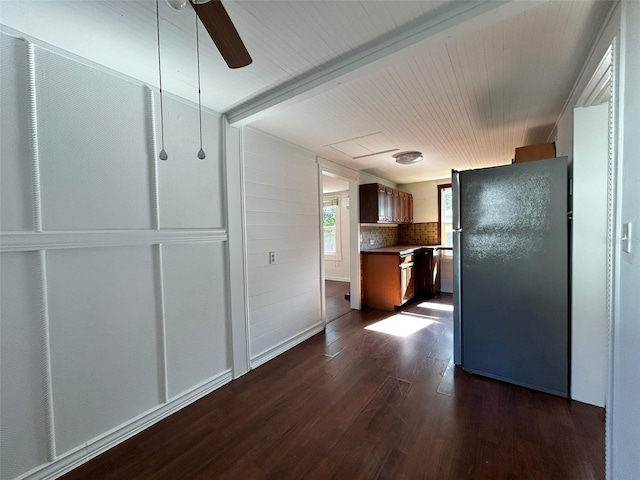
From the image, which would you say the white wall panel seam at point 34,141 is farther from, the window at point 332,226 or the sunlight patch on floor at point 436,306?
the window at point 332,226

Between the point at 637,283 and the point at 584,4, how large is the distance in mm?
1349

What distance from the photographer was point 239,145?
259 centimetres

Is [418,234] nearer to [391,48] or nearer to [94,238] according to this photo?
[391,48]

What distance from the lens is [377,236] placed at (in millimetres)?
5379

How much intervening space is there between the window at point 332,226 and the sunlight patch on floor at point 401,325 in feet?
10.6

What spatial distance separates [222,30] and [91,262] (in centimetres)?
152

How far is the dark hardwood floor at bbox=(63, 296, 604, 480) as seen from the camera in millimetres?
1521

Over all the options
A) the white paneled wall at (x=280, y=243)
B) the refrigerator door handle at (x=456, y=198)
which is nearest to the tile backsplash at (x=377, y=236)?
Answer: the white paneled wall at (x=280, y=243)

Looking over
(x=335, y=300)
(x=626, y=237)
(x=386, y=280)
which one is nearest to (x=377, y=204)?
(x=386, y=280)

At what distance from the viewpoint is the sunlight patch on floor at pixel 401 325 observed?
3.52 metres

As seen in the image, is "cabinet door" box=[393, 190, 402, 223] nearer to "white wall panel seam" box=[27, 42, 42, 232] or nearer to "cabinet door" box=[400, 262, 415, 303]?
"cabinet door" box=[400, 262, 415, 303]

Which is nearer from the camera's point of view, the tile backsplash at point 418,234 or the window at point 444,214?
the window at point 444,214

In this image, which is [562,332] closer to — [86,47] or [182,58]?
[182,58]

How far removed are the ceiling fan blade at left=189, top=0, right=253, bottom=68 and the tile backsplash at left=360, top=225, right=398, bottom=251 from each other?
380cm
